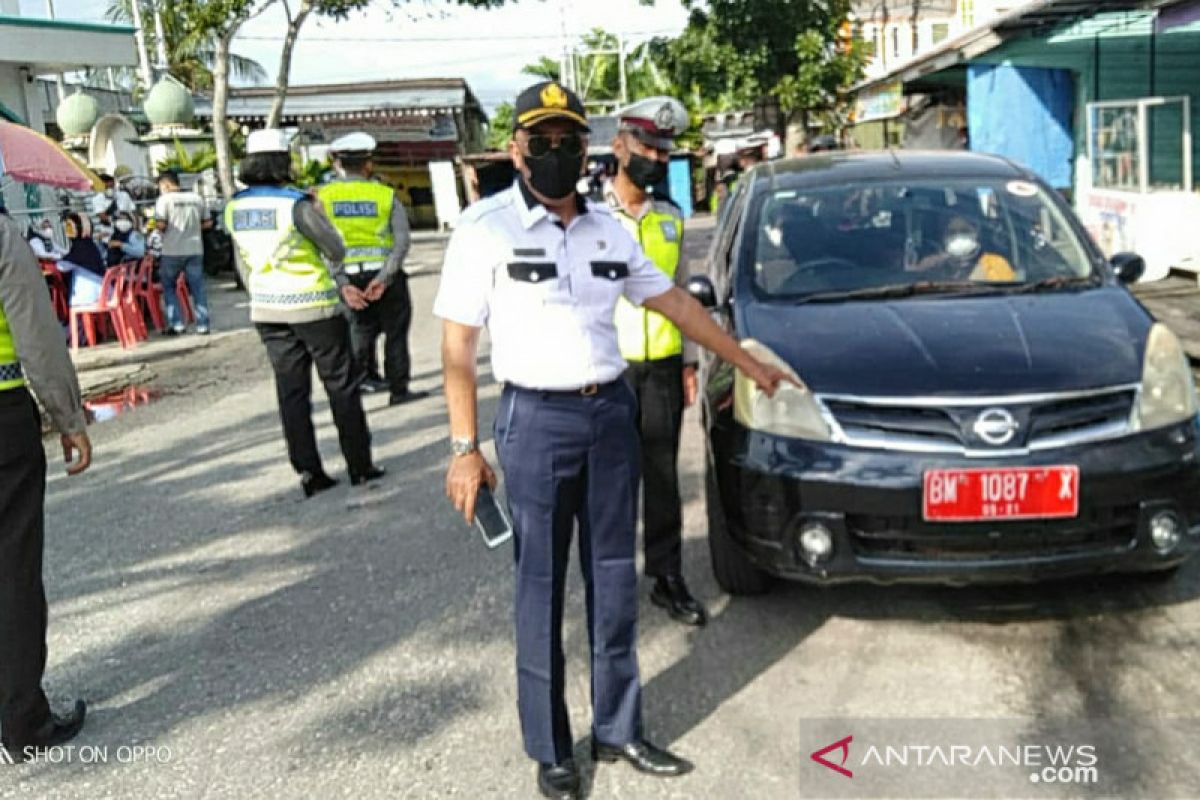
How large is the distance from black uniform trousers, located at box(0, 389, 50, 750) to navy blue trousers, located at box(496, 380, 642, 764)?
61.2 inches

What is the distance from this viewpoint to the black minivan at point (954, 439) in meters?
3.57

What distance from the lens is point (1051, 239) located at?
481 cm

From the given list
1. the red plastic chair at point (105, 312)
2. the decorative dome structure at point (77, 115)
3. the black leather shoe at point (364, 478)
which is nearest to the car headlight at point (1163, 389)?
the black leather shoe at point (364, 478)

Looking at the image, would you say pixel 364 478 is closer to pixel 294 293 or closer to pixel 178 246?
pixel 294 293

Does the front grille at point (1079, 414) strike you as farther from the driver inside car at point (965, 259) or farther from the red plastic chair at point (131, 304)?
the red plastic chair at point (131, 304)

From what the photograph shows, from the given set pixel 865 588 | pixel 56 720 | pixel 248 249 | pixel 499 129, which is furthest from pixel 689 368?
pixel 499 129

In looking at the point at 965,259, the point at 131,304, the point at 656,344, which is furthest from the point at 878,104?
the point at 656,344

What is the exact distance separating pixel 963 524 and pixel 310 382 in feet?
12.6

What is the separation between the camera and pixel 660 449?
417 centimetres

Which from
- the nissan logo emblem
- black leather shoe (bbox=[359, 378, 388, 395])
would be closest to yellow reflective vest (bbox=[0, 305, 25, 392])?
the nissan logo emblem

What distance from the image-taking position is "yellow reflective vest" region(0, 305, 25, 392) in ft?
11.4

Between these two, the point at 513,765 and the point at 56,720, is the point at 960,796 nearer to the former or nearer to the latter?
the point at 513,765

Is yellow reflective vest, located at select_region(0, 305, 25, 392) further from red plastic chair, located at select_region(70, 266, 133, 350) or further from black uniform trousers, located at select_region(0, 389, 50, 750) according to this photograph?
red plastic chair, located at select_region(70, 266, 133, 350)

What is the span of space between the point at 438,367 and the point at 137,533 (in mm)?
4723
